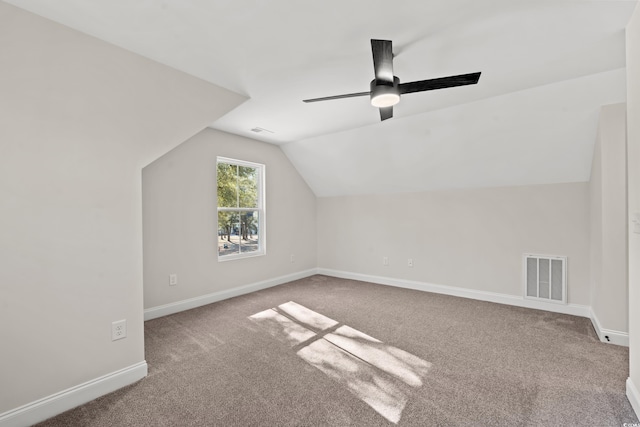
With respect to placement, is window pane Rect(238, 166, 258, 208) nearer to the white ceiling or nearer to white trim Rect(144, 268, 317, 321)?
the white ceiling

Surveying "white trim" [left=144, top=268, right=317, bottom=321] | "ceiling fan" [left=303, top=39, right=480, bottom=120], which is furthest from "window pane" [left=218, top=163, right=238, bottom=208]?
"ceiling fan" [left=303, top=39, right=480, bottom=120]

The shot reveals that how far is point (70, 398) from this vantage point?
1.84 m

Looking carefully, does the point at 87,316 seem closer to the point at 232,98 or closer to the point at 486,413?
the point at 232,98

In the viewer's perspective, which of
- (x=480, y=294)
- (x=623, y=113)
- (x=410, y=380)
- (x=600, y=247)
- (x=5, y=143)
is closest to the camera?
(x=5, y=143)

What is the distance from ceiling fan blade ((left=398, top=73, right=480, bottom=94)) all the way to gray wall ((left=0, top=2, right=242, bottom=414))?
1809 mm

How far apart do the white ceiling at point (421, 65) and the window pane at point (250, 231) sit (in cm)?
127

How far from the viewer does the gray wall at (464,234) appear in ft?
11.2

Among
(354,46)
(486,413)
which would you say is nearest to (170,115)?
(354,46)

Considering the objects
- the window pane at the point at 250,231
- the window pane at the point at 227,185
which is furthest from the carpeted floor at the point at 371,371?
the window pane at the point at 227,185

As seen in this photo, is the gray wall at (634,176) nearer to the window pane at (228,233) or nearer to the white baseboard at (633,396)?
the white baseboard at (633,396)

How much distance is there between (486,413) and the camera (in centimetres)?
174

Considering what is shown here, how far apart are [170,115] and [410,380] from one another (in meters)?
2.76

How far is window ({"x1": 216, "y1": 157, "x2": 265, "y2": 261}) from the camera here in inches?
163

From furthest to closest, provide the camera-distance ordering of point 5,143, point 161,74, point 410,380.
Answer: point 161,74 < point 410,380 < point 5,143
